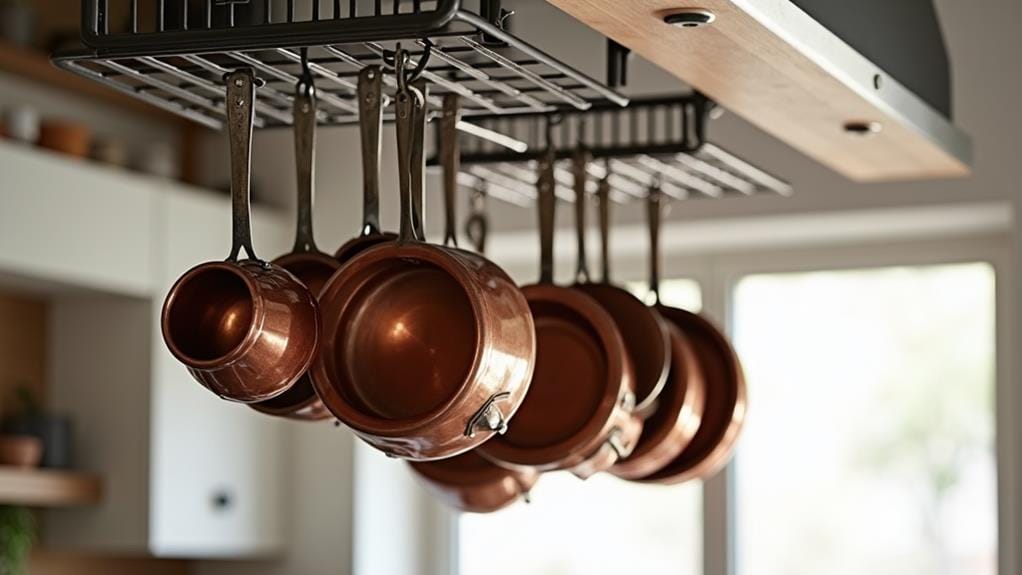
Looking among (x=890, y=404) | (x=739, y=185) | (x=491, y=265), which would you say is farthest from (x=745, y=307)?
(x=491, y=265)

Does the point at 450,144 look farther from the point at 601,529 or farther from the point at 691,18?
the point at 601,529

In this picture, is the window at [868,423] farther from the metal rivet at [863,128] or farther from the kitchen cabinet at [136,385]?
the metal rivet at [863,128]

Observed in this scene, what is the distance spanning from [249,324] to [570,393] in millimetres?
582

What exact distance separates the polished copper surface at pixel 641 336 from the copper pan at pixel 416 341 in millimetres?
466

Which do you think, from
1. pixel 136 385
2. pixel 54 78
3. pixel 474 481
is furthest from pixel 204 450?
pixel 474 481

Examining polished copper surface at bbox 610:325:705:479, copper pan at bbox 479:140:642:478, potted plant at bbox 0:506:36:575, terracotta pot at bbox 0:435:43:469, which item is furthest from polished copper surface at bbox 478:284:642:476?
potted plant at bbox 0:506:36:575

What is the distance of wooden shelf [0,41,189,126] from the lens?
10.9 ft

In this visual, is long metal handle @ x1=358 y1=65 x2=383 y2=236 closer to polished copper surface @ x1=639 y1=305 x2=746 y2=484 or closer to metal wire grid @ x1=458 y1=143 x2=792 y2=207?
metal wire grid @ x1=458 y1=143 x2=792 y2=207

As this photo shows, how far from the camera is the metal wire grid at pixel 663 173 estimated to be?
219cm

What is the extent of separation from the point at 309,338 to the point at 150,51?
29 centimetres

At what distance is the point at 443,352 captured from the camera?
1.51 m

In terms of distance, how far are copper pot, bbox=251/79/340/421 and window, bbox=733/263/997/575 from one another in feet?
6.58

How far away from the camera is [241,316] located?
1437 millimetres

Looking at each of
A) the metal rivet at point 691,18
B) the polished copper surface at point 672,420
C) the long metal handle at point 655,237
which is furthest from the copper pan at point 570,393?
the metal rivet at point 691,18
